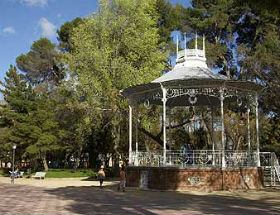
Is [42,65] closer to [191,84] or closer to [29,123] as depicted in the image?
[29,123]

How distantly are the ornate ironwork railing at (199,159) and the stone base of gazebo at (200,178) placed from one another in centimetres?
54

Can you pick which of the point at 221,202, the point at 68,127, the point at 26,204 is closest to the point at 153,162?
the point at 221,202

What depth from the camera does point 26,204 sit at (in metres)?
13.7

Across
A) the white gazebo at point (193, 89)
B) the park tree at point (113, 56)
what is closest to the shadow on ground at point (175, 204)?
the white gazebo at point (193, 89)

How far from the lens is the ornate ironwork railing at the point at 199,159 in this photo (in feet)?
61.8

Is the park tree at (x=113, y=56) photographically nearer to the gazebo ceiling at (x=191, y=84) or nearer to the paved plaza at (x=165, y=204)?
the gazebo ceiling at (x=191, y=84)

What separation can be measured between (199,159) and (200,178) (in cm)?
153

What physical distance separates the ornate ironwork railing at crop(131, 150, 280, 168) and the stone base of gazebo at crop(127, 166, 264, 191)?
537 mm

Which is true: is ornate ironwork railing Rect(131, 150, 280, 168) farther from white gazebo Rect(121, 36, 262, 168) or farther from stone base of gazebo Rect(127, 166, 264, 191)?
stone base of gazebo Rect(127, 166, 264, 191)

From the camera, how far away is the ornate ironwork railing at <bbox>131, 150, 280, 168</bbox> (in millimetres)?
18828

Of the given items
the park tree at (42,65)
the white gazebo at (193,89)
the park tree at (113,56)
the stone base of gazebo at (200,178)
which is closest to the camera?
the stone base of gazebo at (200,178)

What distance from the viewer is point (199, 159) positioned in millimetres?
19078

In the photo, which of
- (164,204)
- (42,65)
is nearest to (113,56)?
(164,204)

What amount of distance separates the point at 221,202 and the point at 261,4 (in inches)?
293
